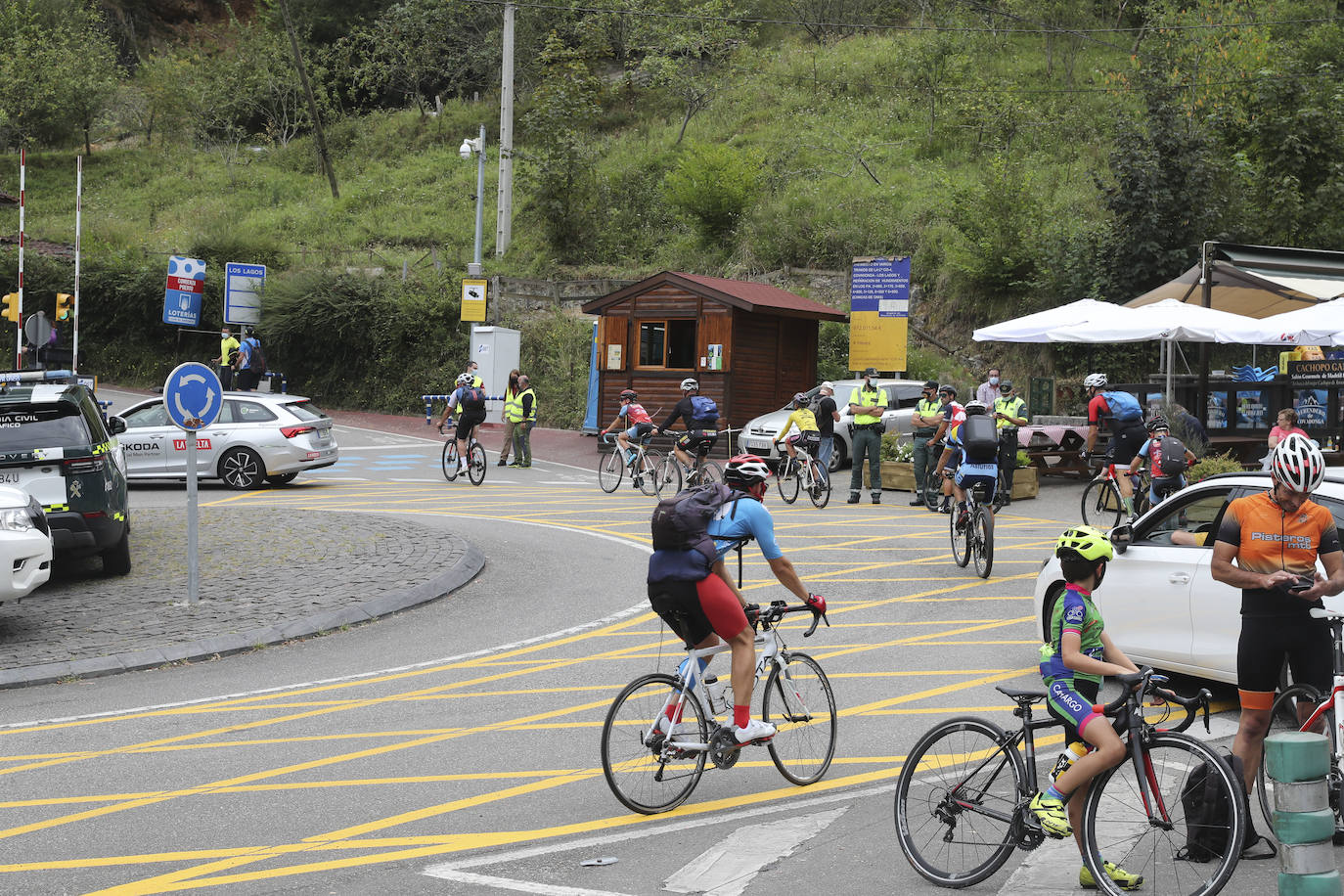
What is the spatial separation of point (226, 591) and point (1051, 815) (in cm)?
937

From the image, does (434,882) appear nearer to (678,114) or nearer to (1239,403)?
(1239,403)

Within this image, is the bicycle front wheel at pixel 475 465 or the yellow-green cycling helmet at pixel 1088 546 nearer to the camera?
the yellow-green cycling helmet at pixel 1088 546

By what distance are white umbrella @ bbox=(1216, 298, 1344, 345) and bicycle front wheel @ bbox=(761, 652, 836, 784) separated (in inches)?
587

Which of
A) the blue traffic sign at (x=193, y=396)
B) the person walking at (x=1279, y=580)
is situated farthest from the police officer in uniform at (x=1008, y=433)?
the person walking at (x=1279, y=580)

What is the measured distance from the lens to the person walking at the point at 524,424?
2486 centimetres

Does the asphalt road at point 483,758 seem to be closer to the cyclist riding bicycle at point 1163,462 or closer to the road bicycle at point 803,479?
the cyclist riding bicycle at point 1163,462

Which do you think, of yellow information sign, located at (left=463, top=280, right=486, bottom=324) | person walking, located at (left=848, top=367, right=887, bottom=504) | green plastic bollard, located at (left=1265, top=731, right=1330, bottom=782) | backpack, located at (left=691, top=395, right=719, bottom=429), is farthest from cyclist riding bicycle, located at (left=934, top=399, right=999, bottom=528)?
yellow information sign, located at (left=463, top=280, right=486, bottom=324)

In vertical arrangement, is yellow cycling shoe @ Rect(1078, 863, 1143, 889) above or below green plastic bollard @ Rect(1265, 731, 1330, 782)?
below

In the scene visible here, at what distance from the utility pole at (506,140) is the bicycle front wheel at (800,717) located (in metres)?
35.2

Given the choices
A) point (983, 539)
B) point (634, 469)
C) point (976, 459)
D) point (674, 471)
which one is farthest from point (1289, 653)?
point (634, 469)

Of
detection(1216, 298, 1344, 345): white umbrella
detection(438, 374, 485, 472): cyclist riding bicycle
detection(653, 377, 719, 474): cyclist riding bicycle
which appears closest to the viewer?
detection(1216, 298, 1344, 345): white umbrella

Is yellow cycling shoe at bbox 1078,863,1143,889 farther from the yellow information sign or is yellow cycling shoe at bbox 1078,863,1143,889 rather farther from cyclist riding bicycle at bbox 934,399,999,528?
the yellow information sign

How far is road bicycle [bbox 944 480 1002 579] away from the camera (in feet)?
44.2

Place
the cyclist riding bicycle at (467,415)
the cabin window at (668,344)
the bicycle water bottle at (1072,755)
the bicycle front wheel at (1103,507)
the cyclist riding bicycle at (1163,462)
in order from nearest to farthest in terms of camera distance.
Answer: the bicycle water bottle at (1072,755) → the cyclist riding bicycle at (1163,462) → the bicycle front wheel at (1103,507) → the cyclist riding bicycle at (467,415) → the cabin window at (668,344)
